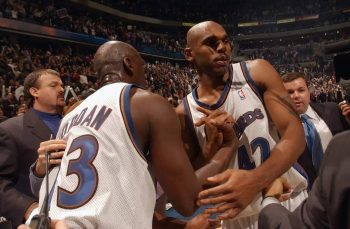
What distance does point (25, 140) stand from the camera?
126 inches

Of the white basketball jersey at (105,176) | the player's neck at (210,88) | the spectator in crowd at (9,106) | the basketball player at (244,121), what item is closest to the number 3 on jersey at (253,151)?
the basketball player at (244,121)

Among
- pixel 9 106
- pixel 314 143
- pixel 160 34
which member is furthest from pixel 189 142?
pixel 160 34

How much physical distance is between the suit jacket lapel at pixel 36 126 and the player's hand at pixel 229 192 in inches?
78.3

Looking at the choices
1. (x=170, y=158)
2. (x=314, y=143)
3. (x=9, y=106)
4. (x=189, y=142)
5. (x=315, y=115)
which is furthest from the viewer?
(x=9, y=106)

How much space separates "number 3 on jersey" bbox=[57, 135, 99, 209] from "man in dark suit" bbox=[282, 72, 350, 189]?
2259 mm

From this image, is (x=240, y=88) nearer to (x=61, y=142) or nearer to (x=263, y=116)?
(x=263, y=116)

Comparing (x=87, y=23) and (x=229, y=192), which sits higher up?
(x=87, y=23)

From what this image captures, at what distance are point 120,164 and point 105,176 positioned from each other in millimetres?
76

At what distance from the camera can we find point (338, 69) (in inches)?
39.8

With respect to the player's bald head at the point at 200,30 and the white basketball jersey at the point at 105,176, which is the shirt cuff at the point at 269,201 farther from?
the player's bald head at the point at 200,30

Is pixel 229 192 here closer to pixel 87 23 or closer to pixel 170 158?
pixel 170 158

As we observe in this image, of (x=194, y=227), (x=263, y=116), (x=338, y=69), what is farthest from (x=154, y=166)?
(x=338, y=69)

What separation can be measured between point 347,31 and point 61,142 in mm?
34225

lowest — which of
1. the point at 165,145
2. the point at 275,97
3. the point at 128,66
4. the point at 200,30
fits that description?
the point at 165,145
